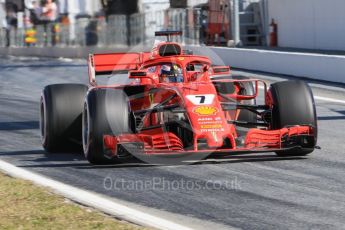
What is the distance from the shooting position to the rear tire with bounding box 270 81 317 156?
1048 centimetres

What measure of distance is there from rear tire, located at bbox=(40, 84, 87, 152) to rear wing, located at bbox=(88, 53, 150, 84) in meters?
1.58

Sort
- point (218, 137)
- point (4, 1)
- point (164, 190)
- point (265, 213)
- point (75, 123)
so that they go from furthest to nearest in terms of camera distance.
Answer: point (4, 1)
point (75, 123)
point (218, 137)
point (164, 190)
point (265, 213)

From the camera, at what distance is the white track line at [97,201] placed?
7.17 m

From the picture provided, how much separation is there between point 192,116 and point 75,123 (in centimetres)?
196

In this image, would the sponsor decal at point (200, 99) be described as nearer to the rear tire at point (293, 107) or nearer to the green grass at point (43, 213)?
the rear tire at point (293, 107)

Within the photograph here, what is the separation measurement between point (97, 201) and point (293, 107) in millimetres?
3256

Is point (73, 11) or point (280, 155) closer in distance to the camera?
point (280, 155)

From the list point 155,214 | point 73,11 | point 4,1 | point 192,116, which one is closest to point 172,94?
point 192,116

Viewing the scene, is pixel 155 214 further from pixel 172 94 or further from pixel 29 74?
pixel 29 74

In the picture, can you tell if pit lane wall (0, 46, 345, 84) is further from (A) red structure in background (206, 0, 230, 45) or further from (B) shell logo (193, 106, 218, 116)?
(B) shell logo (193, 106, 218, 116)

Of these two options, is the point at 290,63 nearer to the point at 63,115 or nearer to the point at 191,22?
the point at 191,22

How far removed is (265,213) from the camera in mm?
7531

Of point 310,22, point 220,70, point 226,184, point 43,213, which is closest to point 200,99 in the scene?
point 226,184

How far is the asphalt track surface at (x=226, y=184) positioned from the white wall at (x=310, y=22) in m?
16.4
